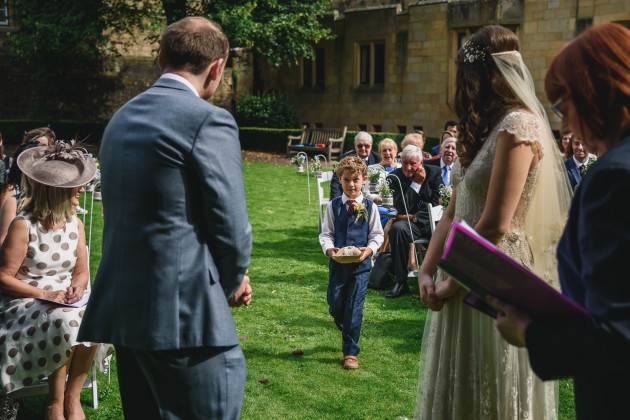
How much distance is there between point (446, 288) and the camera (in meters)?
3.37

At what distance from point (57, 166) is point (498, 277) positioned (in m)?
3.53

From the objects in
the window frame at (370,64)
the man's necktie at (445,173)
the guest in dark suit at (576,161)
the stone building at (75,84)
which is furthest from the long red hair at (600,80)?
the window frame at (370,64)

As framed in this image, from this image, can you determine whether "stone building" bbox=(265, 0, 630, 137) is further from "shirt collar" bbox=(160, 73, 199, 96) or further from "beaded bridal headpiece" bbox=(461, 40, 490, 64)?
"shirt collar" bbox=(160, 73, 199, 96)

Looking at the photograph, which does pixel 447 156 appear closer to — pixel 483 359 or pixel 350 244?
pixel 350 244

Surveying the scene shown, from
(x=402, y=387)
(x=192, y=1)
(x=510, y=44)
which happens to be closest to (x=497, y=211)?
(x=510, y=44)

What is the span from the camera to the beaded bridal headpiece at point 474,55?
10.6 feet

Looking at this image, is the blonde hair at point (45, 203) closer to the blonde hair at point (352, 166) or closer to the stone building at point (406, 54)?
the blonde hair at point (352, 166)

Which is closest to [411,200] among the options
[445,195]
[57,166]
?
[445,195]

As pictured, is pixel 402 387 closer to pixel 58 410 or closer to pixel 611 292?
pixel 58 410

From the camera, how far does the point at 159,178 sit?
2.70 metres

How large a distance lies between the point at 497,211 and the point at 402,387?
2912 millimetres

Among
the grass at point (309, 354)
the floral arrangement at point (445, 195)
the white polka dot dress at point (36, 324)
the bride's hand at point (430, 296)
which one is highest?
the bride's hand at point (430, 296)

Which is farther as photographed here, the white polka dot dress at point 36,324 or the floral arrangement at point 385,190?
the floral arrangement at point 385,190

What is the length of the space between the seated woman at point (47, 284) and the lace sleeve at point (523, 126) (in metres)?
2.84
